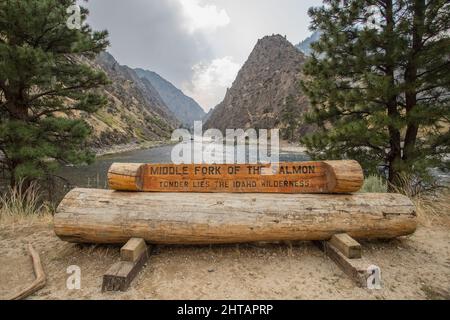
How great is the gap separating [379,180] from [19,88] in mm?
11001

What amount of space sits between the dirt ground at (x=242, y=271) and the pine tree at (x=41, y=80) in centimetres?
393

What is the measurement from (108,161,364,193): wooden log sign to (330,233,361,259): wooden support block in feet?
2.34

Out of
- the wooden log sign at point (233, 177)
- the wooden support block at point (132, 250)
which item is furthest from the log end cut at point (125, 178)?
the wooden support block at point (132, 250)

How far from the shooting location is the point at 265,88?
137 m

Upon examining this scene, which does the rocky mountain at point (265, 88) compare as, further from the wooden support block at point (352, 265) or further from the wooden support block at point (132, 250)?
the wooden support block at point (132, 250)

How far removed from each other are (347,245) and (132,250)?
2723 mm

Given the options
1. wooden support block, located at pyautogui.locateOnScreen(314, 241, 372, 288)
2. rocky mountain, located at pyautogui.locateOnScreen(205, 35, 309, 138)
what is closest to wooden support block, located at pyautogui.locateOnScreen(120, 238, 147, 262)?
wooden support block, located at pyautogui.locateOnScreen(314, 241, 372, 288)

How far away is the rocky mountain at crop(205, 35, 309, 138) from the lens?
113m

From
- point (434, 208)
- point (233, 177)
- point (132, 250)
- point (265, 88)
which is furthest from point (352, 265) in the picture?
point (265, 88)

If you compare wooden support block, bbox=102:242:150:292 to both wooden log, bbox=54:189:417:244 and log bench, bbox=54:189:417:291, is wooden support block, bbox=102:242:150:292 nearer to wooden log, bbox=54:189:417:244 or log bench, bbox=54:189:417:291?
log bench, bbox=54:189:417:291

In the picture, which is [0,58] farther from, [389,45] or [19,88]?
[389,45]

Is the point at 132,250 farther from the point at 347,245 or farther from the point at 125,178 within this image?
the point at 347,245

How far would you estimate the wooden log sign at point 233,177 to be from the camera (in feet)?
13.0
